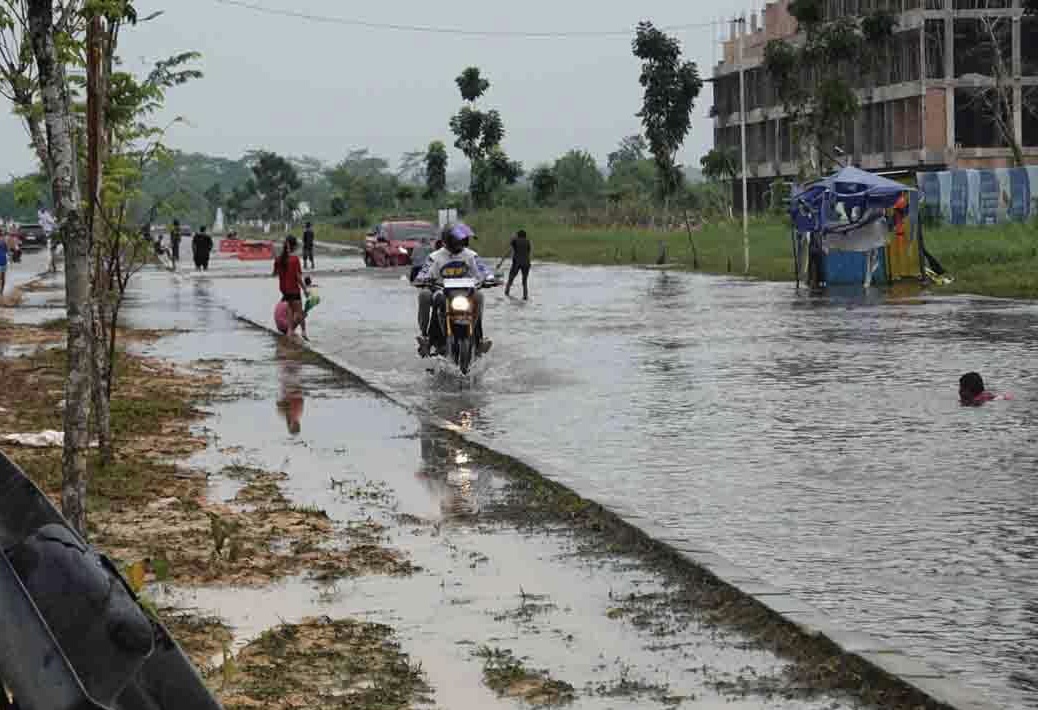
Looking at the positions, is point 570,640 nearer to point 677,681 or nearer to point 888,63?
point 677,681

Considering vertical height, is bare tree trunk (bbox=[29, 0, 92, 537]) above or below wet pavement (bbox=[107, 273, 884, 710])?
above

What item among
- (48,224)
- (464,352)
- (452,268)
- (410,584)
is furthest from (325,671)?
(48,224)

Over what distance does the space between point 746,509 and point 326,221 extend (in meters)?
144

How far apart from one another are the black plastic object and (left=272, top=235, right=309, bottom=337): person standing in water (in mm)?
22906

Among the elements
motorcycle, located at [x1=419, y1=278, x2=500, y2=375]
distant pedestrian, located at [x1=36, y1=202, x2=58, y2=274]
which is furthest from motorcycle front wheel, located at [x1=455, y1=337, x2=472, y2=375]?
distant pedestrian, located at [x1=36, y1=202, x2=58, y2=274]

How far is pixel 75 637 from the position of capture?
2701 millimetres

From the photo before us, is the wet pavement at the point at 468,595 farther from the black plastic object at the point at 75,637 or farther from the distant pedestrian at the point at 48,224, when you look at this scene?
the black plastic object at the point at 75,637

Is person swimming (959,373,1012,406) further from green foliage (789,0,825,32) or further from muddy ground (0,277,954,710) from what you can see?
green foliage (789,0,825,32)

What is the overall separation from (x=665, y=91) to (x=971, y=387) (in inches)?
1956

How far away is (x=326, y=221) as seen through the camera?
153 m

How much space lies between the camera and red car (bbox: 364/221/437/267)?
187ft

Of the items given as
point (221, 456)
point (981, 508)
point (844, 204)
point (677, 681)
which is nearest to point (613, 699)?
point (677, 681)

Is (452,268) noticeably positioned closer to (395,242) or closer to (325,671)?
(325,671)

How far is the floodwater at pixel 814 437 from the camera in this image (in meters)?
8.11
